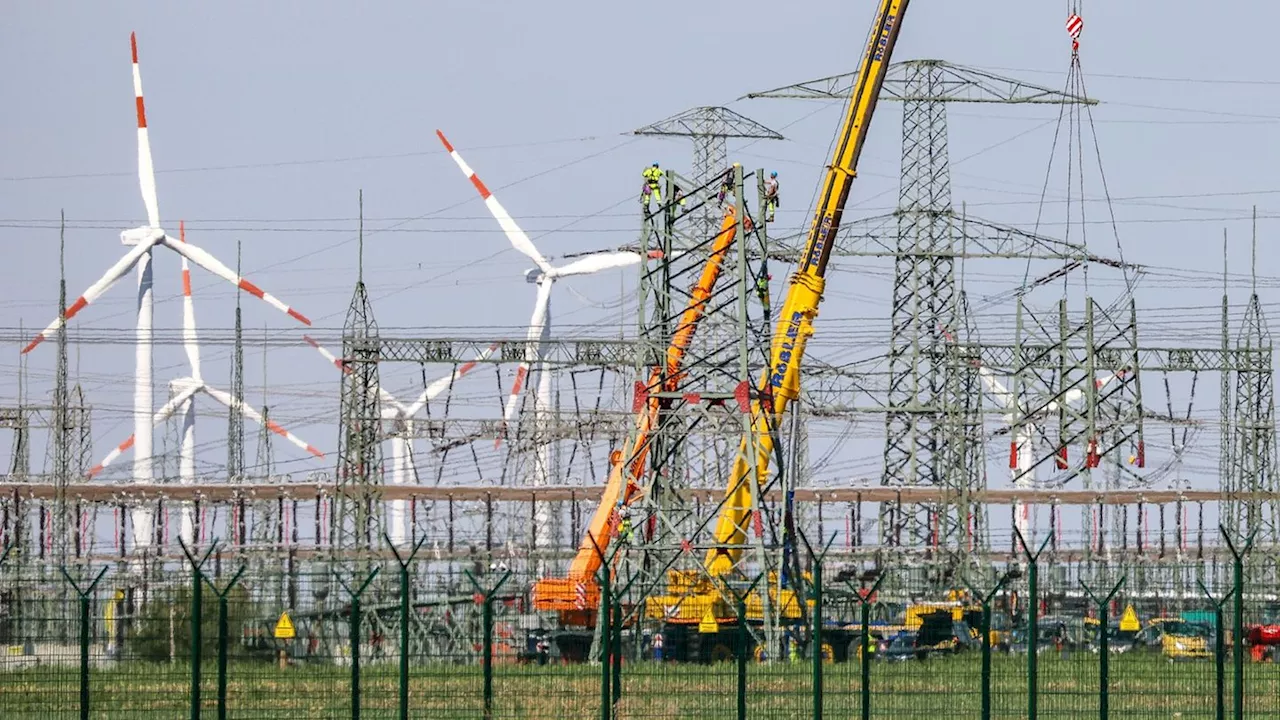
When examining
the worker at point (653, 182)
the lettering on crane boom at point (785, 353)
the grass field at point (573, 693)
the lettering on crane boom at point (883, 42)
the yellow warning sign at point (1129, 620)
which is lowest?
the grass field at point (573, 693)

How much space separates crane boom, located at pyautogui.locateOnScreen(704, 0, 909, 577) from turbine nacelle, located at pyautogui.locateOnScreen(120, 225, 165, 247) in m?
55.6

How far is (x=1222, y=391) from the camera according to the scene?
72.8 m

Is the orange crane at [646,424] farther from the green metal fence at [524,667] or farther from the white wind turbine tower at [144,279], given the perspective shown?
the white wind turbine tower at [144,279]

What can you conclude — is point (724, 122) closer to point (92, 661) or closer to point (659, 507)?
point (659, 507)

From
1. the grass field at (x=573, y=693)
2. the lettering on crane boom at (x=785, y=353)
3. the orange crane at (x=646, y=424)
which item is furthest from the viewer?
the lettering on crane boom at (x=785, y=353)

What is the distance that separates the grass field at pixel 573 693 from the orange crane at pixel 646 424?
908 centimetres

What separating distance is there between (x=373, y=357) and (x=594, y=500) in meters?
23.4

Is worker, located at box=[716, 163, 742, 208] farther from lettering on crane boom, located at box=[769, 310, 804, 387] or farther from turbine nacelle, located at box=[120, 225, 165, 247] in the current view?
turbine nacelle, located at box=[120, 225, 165, 247]

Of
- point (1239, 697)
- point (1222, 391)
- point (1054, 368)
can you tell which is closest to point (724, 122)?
point (1054, 368)

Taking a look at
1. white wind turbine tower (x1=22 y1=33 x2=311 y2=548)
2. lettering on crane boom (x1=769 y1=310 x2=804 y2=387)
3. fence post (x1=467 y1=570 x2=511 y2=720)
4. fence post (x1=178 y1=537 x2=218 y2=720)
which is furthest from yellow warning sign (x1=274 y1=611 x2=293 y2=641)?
white wind turbine tower (x1=22 y1=33 x2=311 y2=548)

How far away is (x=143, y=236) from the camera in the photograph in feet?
311

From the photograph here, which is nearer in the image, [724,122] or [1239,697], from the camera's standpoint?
[1239,697]

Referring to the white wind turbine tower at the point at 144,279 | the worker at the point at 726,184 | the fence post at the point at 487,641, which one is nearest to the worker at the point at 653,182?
the worker at the point at 726,184

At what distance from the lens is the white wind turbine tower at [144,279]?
85688 mm
